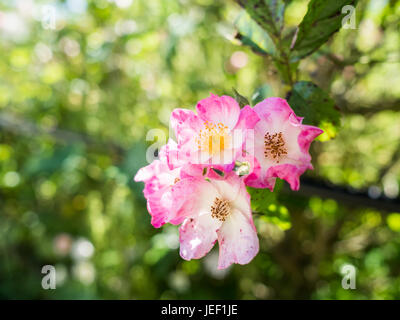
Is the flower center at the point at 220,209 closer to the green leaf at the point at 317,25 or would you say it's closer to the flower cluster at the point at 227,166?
the flower cluster at the point at 227,166

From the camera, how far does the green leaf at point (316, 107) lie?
17.3 inches

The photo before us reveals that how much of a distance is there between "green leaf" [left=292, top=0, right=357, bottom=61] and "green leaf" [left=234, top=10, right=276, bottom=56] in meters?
0.03

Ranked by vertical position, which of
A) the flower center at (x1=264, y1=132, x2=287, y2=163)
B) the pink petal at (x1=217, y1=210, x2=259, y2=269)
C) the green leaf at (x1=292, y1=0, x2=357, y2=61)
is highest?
the green leaf at (x1=292, y1=0, x2=357, y2=61)

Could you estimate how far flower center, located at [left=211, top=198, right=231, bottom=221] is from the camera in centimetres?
39

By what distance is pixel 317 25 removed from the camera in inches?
16.5

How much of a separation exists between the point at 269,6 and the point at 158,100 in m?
0.86

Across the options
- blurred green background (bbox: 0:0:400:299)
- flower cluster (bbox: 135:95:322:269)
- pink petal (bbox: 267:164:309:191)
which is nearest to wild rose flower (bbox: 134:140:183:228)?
flower cluster (bbox: 135:95:322:269)

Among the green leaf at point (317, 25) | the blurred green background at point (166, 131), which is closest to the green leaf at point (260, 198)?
the green leaf at point (317, 25)

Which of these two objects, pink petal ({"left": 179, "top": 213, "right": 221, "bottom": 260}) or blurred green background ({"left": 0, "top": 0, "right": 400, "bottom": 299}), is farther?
blurred green background ({"left": 0, "top": 0, "right": 400, "bottom": 299})

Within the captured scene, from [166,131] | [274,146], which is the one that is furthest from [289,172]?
[166,131]

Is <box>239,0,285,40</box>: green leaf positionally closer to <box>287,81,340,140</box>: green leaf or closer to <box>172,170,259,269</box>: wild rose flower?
<box>287,81,340,140</box>: green leaf

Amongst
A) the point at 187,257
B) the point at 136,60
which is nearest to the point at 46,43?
the point at 136,60

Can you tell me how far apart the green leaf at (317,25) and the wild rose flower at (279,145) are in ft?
0.33

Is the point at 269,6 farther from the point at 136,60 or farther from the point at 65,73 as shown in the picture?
the point at 65,73
